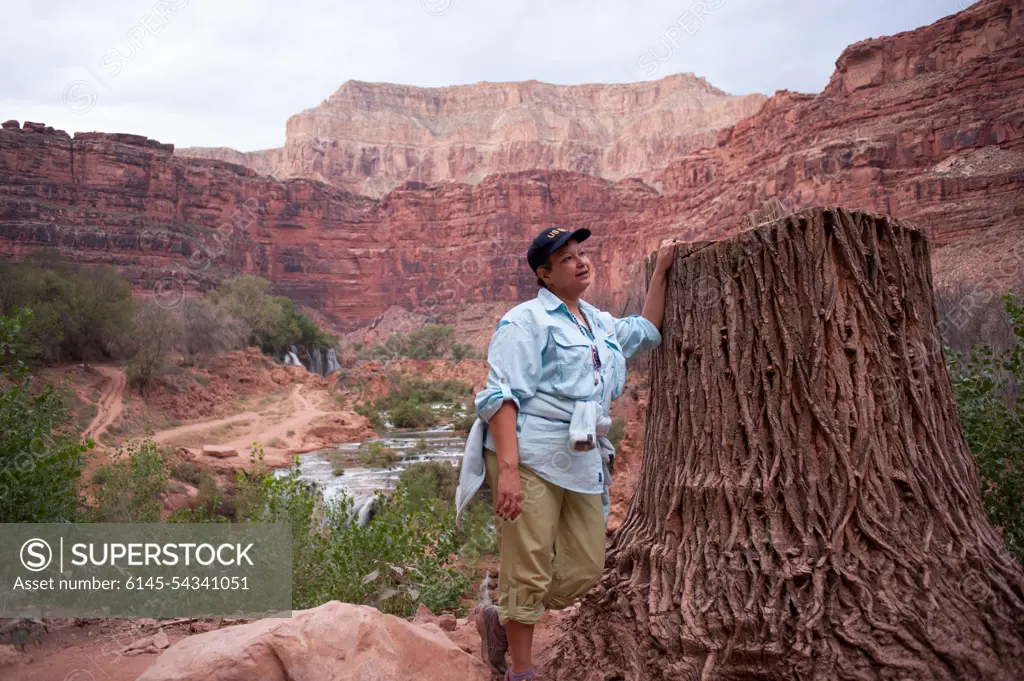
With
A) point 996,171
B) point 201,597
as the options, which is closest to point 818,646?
point 201,597

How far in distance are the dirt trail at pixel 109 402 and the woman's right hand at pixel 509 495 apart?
13834mm

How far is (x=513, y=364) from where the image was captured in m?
2.16

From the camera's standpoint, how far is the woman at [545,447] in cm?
212

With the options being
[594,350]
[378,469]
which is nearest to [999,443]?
[594,350]

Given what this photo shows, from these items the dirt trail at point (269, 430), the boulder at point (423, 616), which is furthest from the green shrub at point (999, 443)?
the dirt trail at point (269, 430)

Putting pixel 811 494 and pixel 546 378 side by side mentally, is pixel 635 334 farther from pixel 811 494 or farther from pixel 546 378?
pixel 811 494

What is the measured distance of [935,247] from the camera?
28172 millimetres

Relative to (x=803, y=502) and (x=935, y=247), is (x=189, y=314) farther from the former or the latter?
(x=935, y=247)

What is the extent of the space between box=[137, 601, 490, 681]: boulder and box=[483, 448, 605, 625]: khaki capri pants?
0.48m

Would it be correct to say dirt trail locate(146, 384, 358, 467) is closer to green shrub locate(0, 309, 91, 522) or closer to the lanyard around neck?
green shrub locate(0, 309, 91, 522)

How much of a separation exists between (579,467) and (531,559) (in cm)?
33

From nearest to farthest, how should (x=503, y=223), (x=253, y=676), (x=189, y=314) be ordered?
(x=253, y=676) < (x=189, y=314) < (x=503, y=223)

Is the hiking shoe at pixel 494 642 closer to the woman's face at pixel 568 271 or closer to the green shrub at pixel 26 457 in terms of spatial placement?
the woman's face at pixel 568 271

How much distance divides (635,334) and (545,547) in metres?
0.88
